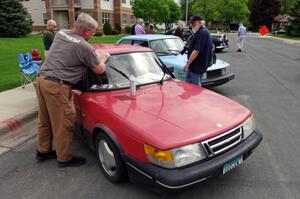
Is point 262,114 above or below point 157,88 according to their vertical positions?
below

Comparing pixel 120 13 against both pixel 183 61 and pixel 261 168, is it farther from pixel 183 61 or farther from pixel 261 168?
pixel 261 168

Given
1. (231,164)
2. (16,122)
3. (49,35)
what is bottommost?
(16,122)

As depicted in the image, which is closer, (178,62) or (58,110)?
(58,110)

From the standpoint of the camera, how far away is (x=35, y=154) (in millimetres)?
4215

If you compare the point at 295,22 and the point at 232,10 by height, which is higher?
the point at 232,10

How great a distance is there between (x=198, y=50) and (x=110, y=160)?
116 inches

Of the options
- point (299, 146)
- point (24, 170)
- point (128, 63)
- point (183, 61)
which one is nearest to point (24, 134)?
point (24, 170)

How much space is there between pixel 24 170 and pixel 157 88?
7.03 ft

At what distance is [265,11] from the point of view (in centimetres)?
7275

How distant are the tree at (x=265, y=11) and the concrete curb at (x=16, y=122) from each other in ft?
257

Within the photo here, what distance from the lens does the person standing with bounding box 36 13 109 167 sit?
11.1 feet

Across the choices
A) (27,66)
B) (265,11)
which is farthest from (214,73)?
(265,11)

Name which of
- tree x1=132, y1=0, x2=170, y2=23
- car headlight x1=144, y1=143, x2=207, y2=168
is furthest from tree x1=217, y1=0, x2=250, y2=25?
car headlight x1=144, y1=143, x2=207, y2=168

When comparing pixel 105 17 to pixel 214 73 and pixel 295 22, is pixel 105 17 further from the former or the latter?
pixel 214 73
